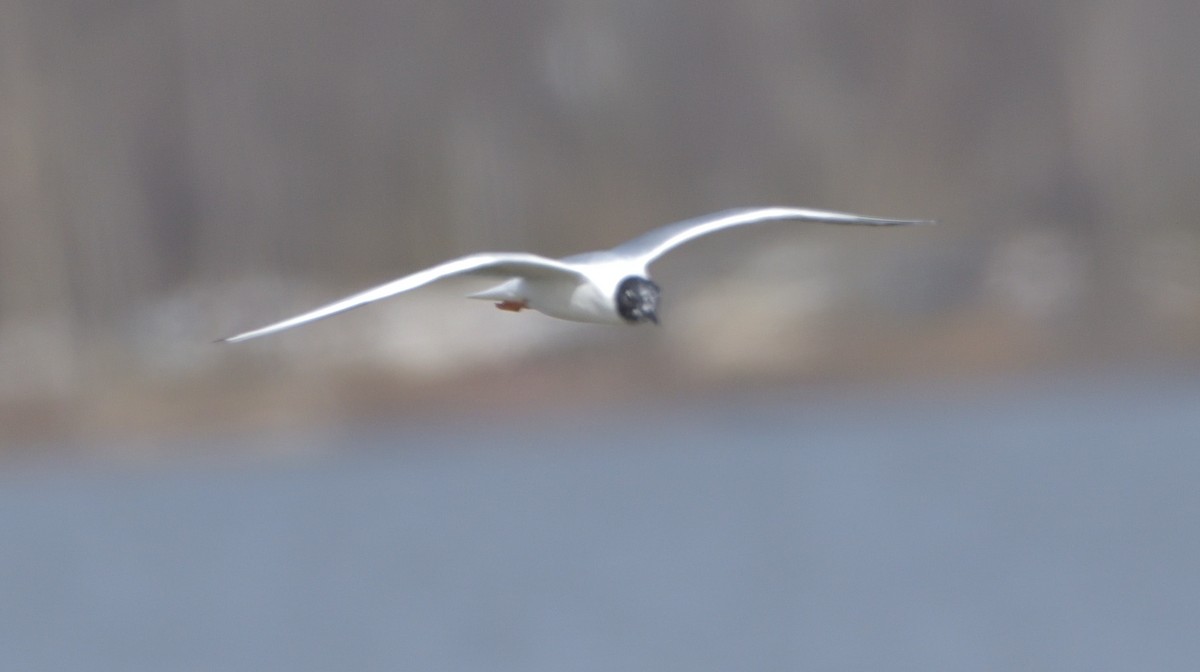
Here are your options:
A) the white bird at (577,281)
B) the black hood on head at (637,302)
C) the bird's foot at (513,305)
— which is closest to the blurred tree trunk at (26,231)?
the bird's foot at (513,305)

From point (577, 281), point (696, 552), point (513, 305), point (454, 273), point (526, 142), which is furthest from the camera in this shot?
point (526, 142)

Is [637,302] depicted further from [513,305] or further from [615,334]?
[615,334]

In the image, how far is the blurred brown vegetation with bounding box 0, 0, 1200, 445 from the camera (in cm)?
2391

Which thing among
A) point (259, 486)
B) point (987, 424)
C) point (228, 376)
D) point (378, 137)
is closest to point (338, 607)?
point (259, 486)

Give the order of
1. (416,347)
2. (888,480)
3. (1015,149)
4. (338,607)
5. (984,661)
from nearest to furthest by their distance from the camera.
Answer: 1. (984,661)
2. (338,607)
3. (888,480)
4. (416,347)
5. (1015,149)

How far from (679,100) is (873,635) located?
520 inches

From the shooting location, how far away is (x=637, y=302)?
665cm

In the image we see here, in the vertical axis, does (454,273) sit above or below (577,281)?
above

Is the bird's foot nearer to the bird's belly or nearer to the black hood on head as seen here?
the bird's belly

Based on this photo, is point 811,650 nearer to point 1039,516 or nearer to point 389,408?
point 1039,516

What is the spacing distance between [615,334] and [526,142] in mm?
6356

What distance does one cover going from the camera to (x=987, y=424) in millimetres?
20547

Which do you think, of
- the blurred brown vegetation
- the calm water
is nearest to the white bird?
the calm water

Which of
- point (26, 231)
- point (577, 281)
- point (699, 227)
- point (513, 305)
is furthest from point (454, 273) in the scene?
point (26, 231)
